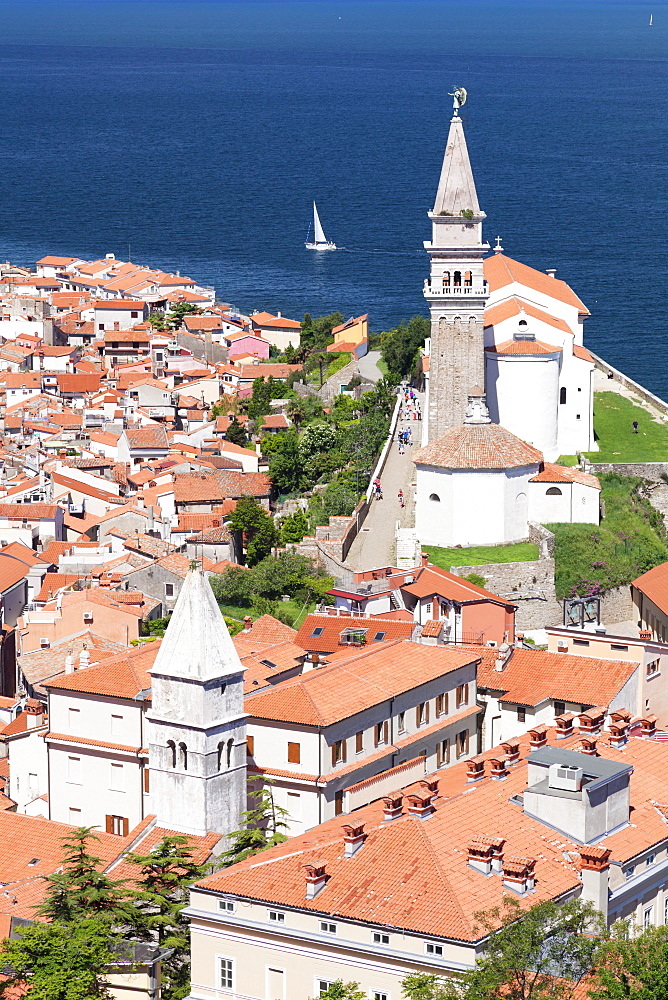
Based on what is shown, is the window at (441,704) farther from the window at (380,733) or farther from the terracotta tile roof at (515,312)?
the terracotta tile roof at (515,312)

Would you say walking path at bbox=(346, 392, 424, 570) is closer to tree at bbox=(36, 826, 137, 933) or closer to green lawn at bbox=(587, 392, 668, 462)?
green lawn at bbox=(587, 392, 668, 462)

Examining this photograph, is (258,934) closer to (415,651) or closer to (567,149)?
(415,651)

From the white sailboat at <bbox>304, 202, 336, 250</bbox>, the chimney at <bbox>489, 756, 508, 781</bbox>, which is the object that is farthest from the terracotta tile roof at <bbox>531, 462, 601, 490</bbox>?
the white sailboat at <bbox>304, 202, 336, 250</bbox>

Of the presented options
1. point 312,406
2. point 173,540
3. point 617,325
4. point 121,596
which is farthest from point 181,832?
point 617,325

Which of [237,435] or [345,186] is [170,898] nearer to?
[237,435]

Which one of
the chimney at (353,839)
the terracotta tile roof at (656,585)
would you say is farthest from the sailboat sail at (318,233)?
the chimney at (353,839)

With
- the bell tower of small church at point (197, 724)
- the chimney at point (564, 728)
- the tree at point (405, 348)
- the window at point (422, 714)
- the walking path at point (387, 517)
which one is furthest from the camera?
the tree at point (405, 348)

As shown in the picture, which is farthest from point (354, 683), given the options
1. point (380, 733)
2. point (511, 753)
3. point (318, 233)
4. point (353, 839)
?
point (318, 233)

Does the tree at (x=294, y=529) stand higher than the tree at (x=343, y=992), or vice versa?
the tree at (x=294, y=529)
